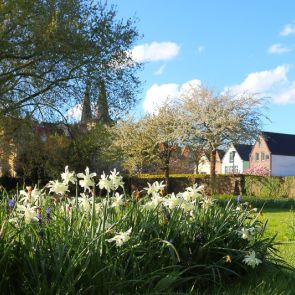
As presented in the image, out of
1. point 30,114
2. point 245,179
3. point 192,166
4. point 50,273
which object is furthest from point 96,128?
point 192,166

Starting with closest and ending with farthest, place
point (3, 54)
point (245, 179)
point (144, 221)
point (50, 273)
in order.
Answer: point (50, 273)
point (144, 221)
point (3, 54)
point (245, 179)

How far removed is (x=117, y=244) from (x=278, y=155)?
63414mm

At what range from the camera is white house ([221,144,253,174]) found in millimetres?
74188

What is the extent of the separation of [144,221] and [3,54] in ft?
50.3

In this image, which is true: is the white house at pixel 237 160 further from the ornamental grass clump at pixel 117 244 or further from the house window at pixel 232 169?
the ornamental grass clump at pixel 117 244

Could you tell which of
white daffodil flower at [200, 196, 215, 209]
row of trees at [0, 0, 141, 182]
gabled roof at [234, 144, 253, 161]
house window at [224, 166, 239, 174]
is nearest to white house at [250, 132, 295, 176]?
gabled roof at [234, 144, 253, 161]

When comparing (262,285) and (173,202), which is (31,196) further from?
(262,285)

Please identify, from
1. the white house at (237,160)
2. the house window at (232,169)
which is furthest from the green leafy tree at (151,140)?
the house window at (232,169)

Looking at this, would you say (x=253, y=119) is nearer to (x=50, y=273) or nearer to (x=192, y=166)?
(x=192, y=166)

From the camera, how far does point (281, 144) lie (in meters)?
65.6

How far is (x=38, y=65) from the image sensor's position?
1895 cm

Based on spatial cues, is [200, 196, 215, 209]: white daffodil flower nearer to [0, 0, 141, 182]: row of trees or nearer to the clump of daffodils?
the clump of daffodils

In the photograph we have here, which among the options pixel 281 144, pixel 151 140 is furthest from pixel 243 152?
pixel 151 140

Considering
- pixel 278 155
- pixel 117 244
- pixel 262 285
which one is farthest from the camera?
pixel 278 155
